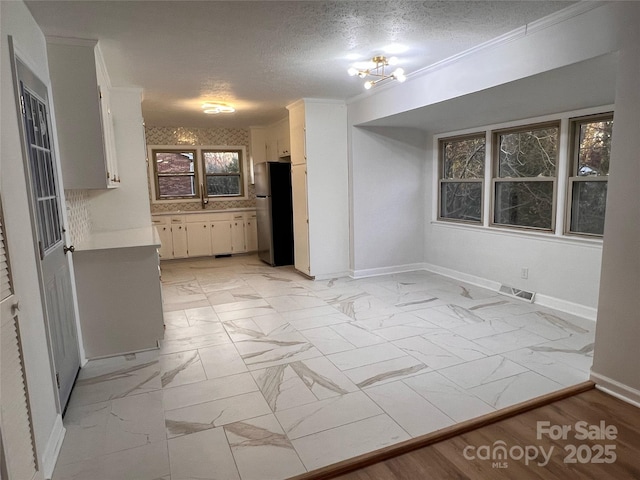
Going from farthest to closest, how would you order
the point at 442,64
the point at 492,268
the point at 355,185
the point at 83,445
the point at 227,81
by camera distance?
the point at 355,185, the point at 492,268, the point at 227,81, the point at 442,64, the point at 83,445

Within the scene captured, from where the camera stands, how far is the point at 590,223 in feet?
12.5

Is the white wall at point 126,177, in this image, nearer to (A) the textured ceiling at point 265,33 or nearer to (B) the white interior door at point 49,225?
(A) the textured ceiling at point 265,33

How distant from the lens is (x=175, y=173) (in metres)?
7.35

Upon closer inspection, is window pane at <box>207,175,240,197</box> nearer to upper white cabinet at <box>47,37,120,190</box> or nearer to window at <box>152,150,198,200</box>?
window at <box>152,150,198,200</box>

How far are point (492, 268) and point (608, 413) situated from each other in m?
2.62

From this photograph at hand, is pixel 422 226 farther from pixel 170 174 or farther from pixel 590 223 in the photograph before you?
pixel 170 174

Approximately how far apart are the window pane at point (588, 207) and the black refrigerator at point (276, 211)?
3.85 m

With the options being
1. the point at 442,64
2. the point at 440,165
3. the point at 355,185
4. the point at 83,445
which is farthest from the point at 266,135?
the point at 83,445

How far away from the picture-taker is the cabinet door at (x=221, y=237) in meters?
7.30

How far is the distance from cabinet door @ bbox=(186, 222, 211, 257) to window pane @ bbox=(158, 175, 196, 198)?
2.27 feet

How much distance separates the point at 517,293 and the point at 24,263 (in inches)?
172

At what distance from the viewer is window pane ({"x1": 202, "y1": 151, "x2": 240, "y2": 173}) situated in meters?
7.55

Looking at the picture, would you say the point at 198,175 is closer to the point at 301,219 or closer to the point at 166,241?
the point at 166,241

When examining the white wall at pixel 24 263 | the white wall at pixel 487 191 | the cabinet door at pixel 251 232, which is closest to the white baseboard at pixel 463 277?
the white wall at pixel 487 191
